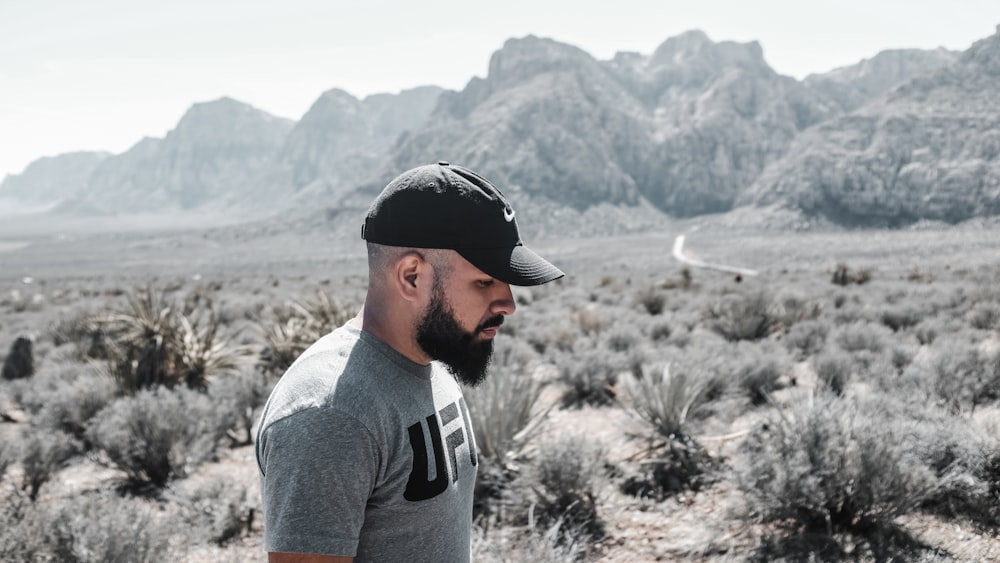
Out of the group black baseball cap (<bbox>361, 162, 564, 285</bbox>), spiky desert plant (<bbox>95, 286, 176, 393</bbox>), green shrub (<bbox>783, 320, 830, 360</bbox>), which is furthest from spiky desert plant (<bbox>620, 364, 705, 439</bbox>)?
spiky desert plant (<bbox>95, 286, 176, 393</bbox>)

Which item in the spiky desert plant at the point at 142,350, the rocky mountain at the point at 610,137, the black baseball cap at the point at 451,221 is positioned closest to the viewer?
the black baseball cap at the point at 451,221

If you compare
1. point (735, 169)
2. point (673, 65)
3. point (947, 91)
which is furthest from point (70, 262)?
point (673, 65)

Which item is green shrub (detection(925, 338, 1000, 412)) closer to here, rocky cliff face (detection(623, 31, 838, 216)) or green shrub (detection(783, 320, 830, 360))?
green shrub (detection(783, 320, 830, 360))

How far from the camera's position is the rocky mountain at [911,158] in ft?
221

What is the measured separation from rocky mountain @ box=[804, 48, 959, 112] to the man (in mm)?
146225

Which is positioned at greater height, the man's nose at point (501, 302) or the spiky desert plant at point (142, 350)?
the man's nose at point (501, 302)

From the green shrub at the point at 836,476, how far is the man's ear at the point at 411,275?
3.06 m

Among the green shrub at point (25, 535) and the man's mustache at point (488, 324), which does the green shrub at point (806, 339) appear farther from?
the green shrub at point (25, 535)

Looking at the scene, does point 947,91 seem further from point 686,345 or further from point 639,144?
point 686,345

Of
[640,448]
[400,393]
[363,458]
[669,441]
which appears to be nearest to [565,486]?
[669,441]

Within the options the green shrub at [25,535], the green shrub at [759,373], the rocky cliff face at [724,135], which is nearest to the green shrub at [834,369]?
the green shrub at [759,373]

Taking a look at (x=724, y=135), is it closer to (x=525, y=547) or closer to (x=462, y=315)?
(x=525, y=547)

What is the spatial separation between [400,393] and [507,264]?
0.42 m

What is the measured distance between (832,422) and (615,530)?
1564mm
